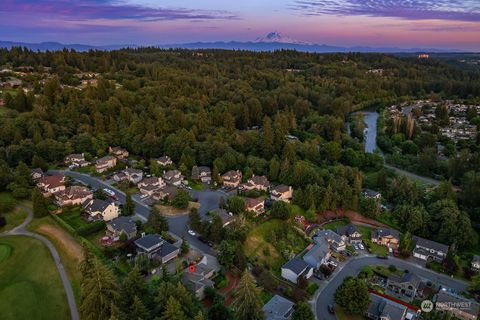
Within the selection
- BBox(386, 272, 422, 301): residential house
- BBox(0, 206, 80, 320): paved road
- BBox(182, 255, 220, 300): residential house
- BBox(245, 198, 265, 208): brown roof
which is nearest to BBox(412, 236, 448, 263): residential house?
BBox(386, 272, 422, 301): residential house

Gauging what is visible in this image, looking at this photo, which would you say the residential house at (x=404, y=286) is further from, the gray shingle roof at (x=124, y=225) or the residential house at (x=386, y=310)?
the gray shingle roof at (x=124, y=225)

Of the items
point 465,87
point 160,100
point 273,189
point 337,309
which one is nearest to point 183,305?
point 337,309

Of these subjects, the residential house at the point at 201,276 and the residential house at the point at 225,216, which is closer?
the residential house at the point at 201,276

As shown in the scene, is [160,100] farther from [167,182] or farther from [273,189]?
[273,189]

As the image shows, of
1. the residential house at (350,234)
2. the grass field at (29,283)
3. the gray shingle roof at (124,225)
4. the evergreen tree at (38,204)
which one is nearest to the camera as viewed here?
the grass field at (29,283)

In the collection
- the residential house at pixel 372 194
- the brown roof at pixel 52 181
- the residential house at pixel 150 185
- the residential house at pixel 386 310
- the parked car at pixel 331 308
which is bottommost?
the parked car at pixel 331 308

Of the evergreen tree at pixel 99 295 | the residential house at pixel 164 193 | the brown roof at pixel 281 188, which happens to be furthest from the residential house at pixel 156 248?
the brown roof at pixel 281 188

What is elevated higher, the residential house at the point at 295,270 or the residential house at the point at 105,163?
the residential house at the point at 105,163

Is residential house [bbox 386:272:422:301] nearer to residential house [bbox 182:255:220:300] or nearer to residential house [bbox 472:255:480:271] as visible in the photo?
residential house [bbox 472:255:480:271]
